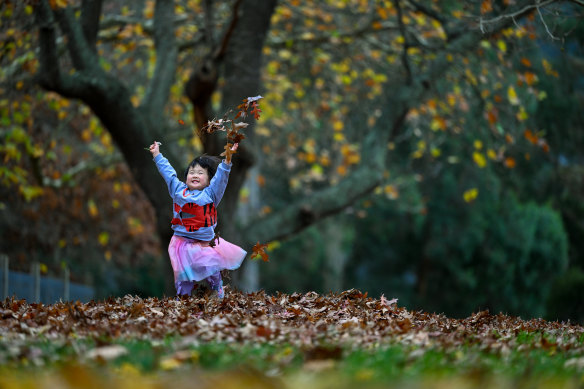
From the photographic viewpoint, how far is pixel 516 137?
14.4 m

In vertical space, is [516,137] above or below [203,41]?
below

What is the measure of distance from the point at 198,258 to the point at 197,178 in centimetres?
76

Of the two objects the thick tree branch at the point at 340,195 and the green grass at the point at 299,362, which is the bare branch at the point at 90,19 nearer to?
the thick tree branch at the point at 340,195

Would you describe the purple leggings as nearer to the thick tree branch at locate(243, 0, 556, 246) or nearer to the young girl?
the young girl

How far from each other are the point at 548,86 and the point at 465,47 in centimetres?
626

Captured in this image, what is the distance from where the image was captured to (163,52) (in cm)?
1305

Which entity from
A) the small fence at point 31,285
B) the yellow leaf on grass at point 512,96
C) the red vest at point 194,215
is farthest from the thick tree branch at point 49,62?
the yellow leaf on grass at point 512,96

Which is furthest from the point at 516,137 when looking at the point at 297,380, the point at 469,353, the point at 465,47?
the point at 297,380

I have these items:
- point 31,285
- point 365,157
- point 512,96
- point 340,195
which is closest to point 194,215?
point 340,195

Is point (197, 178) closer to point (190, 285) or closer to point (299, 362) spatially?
point (190, 285)

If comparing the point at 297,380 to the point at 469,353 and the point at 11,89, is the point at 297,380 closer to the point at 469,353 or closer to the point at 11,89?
the point at 469,353

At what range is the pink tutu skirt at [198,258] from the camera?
7559 millimetres

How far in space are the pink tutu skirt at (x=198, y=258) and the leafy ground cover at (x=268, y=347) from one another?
1.06ft

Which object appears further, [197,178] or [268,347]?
[197,178]
